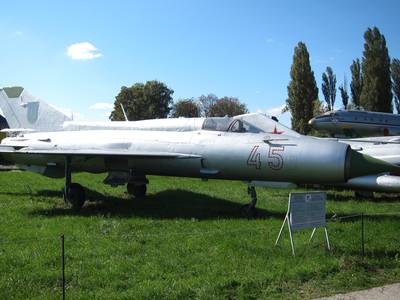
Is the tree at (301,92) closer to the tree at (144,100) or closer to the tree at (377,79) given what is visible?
the tree at (377,79)

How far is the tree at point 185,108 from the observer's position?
72938 millimetres

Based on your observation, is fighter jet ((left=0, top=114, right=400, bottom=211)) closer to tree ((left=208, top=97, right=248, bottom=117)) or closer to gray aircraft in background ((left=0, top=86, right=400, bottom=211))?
gray aircraft in background ((left=0, top=86, right=400, bottom=211))

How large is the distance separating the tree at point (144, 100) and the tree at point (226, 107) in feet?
39.5

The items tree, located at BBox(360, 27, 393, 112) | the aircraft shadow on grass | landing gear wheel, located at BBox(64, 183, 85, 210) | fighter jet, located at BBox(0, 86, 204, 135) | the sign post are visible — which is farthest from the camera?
tree, located at BBox(360, 27, 393, 112)

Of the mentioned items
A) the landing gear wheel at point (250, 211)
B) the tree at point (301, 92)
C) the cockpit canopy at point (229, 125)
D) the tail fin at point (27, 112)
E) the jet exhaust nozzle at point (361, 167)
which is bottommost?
the landing gear wheel at point (250, 211)

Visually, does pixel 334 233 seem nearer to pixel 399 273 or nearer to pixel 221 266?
pixel 399 273

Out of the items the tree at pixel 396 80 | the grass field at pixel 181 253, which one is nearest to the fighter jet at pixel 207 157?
the grass field at pixel 181 253

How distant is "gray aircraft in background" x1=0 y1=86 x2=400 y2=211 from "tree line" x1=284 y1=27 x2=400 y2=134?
33773 mm

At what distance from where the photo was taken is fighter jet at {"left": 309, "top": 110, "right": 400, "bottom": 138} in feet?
89.8

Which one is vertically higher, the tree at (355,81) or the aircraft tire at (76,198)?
the tree at (355,81)

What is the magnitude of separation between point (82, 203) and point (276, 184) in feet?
15.1

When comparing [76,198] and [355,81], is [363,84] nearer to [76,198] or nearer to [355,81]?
[355,81]

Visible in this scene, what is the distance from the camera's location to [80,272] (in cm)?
572

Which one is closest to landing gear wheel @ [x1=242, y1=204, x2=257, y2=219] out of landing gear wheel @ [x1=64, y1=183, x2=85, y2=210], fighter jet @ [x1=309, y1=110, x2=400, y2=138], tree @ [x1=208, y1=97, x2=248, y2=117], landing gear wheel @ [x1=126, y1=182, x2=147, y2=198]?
landing gear wheel @ [x1=64, y1=183, x2=85, y2=210]
